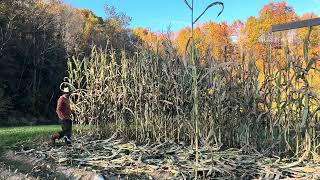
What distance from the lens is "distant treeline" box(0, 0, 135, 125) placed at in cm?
2244

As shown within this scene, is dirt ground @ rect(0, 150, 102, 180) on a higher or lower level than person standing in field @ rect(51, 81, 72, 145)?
lower

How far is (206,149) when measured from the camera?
5414 millimetres

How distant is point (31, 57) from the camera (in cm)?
2425

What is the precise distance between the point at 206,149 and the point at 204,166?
445 millimetres

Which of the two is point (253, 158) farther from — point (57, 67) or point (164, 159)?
point (57, 67)

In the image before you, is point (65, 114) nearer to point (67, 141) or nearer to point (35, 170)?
point (67, 141)

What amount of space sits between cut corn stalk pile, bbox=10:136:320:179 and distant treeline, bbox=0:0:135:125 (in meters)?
15.2

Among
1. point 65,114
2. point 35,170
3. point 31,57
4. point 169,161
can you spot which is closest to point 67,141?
point 65,114

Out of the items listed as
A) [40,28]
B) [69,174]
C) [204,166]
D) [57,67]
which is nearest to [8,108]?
[57,67]

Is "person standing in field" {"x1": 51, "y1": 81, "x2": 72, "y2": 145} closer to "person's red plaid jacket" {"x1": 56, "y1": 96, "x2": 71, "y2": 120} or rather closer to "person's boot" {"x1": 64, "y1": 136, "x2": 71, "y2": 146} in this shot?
Result: "person's red plaid jacket" {"x1": 56, "y1": 96, "x2": 71, "y2": 120}

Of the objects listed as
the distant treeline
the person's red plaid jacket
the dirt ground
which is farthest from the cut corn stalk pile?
the distant treeline

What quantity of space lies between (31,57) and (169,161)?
2053cm

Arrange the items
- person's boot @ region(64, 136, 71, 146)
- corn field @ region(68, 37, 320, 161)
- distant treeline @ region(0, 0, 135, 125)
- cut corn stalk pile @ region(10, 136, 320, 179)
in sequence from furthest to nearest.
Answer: distant treeline @ region(0, 0, 135, 125) < person's boot @ region(64, 136, 71, 146) < corn field @ region(68, 37, 320, 161) < cut corn stalk pile @ region(10, 136, 320, 179)

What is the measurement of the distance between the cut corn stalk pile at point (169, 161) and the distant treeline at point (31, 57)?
15165mm
